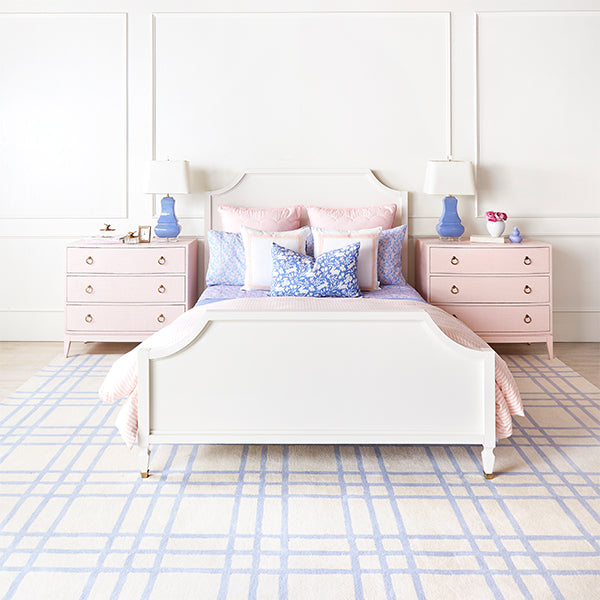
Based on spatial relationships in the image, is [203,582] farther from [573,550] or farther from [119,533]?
[573,550]

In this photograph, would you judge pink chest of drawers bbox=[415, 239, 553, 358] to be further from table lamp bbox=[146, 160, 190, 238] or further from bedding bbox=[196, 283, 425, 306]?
table lamp bbox=[146, 160, 190, 238]

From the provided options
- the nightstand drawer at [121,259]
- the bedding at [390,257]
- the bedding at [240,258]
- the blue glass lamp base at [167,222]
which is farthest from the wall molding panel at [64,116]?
the bedding at [390,257]

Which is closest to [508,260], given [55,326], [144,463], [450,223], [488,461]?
[450,223]

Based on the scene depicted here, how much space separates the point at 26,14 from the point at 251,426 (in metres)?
3.54

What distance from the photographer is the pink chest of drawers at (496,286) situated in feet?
13.3

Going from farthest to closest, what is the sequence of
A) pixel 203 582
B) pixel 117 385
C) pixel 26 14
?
pixel 26 14
pixel 117 385
pixel 203 582

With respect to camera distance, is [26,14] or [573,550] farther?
[26,14]

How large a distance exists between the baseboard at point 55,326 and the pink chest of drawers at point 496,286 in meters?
0.56

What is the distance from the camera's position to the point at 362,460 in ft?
8.28

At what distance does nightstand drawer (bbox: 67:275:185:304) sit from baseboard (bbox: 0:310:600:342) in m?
0.59

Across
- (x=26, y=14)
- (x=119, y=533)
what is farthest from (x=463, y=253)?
(x=26, y=14)

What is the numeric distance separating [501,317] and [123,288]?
7.85 feet

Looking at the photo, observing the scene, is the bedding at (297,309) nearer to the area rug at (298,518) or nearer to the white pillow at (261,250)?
the area rug at (298,518)

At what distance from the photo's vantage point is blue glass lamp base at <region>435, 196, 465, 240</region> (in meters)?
4.32
